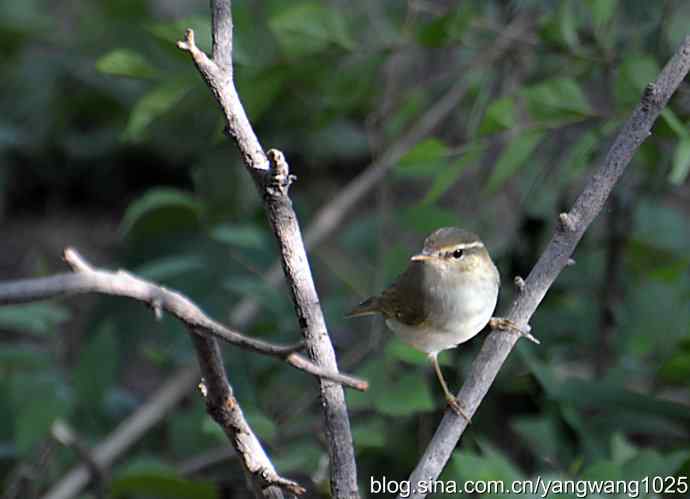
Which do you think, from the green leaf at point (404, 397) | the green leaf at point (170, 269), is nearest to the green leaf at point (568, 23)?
the green leaf at point (404, 397)

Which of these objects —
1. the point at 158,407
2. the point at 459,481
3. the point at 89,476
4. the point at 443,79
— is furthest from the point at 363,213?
the point at 459,481

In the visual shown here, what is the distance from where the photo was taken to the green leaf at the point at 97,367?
3688mm

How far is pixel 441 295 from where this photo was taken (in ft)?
8.26

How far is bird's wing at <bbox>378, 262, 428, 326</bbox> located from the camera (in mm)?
2534

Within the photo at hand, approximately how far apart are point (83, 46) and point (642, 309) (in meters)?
3.57

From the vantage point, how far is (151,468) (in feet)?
10.5

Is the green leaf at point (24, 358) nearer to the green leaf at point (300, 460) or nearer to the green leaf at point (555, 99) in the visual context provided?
the green leaf at point (300, 460)

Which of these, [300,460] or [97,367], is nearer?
[300,460]

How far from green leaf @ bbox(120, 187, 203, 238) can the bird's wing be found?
4.31 ft

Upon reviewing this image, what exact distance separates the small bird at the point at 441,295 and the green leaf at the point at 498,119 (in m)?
0.40

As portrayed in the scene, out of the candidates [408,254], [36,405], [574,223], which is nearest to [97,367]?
[36,405]

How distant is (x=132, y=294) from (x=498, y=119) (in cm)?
169

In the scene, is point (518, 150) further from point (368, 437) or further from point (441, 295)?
point (368, 437)

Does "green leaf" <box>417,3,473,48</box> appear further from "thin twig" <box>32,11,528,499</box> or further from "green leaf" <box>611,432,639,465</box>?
"green leaf" <box>611,432,639,465</box>
